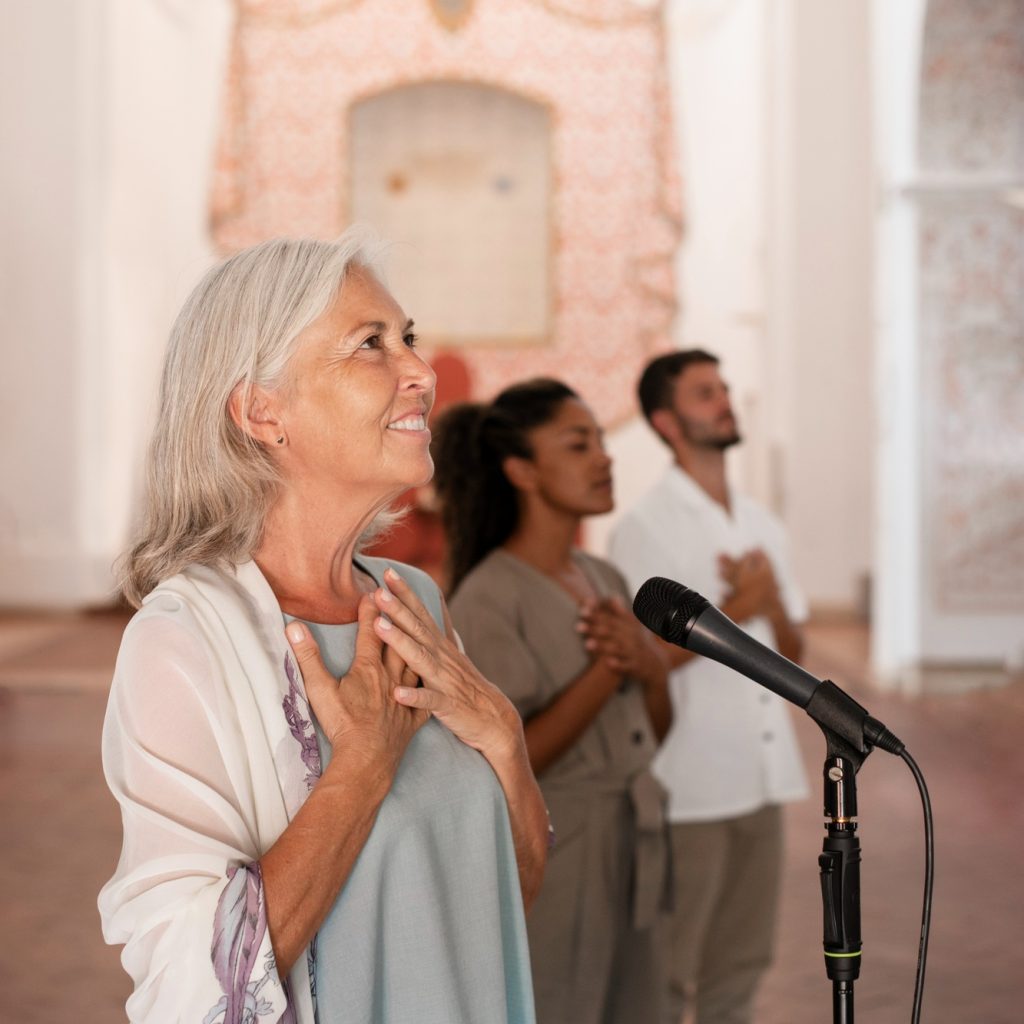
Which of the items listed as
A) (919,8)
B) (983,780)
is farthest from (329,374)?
(919,8)

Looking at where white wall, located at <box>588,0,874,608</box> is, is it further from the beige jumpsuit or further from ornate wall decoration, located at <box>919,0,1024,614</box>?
the beige jumpsuit

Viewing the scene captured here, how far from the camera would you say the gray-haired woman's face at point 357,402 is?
5.32ft

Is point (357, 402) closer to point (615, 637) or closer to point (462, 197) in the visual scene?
point (615, 637)

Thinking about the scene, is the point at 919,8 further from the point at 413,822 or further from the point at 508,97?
the point at 413,822

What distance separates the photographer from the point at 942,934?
4535 mm

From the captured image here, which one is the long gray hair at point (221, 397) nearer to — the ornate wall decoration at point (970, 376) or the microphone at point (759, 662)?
the microphone at point (759, 662)

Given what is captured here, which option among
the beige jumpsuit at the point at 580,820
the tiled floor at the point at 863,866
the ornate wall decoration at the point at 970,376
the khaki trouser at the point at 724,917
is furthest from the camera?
the ornate wall decoration at the point at 970,376

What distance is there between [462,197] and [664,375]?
1070cm

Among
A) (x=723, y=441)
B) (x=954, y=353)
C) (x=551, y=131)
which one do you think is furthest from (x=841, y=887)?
(x=551, y=131)

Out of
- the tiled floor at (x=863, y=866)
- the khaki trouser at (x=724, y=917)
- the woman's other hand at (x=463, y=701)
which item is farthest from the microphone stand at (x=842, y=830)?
the tiled floor at (x=863, y=866)

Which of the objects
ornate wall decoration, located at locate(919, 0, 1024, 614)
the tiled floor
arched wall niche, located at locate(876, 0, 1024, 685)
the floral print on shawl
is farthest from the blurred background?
the floral print on shawl

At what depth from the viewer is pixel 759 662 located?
141 centimetres

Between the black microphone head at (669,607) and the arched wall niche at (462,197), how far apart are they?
12.1m

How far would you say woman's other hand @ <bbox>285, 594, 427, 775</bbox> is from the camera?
152 centimetres
